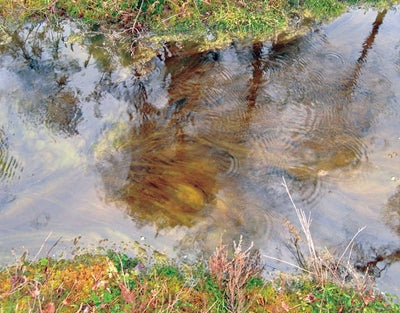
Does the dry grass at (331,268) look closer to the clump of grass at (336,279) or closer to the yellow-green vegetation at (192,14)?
the clump of grass at (336,279)

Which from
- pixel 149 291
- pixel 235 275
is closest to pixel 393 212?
pixel 235 275

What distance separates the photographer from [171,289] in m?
2.71

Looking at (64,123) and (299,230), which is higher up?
(64,123)

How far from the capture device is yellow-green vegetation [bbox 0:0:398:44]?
4844mm

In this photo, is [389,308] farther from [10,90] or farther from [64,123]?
[10,90]

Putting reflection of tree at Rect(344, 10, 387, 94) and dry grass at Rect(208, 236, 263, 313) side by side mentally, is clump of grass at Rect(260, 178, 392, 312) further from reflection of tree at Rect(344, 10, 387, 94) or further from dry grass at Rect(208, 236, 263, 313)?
reflection of tree at Rect(344, 10, 387, 94)

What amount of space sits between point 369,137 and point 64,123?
3.54 meters

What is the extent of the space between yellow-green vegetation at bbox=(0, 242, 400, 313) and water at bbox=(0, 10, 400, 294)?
223 mm

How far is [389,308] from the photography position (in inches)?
99.0

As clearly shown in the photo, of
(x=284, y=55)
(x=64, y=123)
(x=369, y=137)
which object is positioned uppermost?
(x=284, y=55)

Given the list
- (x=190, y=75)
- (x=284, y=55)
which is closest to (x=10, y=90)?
(x=190, y=75)

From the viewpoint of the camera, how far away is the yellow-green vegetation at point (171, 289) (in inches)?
99.6

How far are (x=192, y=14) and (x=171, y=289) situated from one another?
404 centimetres

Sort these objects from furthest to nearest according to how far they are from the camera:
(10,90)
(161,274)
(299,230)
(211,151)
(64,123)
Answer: (10,90) → (64,123) → (211,151) → (299,230) → (161,274)
